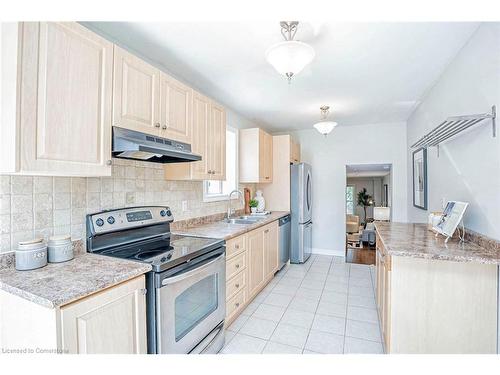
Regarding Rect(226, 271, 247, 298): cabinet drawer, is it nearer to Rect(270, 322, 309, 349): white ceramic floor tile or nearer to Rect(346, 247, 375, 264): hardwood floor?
Rect(270, 322, 309, 349): white ceramic floor tile

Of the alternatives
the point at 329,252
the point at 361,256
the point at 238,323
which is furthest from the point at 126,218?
the point at 361,256

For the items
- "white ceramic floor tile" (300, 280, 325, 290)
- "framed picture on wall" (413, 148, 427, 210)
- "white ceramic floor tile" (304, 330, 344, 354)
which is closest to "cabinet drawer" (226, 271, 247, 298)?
"white ceramic floor tile" (304, 330, 344, 354)

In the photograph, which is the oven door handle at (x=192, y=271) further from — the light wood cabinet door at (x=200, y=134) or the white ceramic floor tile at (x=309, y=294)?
the white ceramic floor tile at (x=309, y=294)

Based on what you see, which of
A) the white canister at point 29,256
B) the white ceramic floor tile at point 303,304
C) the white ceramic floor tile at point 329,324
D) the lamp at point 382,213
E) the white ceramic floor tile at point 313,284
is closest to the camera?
the white canister at point 29,256

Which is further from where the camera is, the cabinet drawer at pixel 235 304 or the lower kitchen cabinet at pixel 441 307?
the cabinet drawer at pixel 235 304

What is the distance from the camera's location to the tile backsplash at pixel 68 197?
130 centimetres

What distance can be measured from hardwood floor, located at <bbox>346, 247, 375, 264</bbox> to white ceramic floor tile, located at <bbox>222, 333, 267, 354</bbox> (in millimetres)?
2831

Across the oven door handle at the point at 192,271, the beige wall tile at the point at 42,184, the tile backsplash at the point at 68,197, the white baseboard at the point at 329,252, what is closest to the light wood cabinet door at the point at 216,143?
the tile backsplash at the point at 68,197

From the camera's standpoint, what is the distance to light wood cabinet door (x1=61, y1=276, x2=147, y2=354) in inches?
39.0

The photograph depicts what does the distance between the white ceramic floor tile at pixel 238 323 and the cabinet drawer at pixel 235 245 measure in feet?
2.20

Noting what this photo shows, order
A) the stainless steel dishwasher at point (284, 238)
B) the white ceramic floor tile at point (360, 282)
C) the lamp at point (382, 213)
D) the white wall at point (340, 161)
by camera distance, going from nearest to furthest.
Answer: the white ceramic floor tile at point (360, 282) → the stainless steel dishwasher at point (284, 238) → the white wall at point (340, 161) → the lamp at point (382, 213)

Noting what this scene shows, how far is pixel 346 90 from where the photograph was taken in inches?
115

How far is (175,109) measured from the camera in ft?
6.61

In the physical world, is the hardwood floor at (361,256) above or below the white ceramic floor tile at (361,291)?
below
